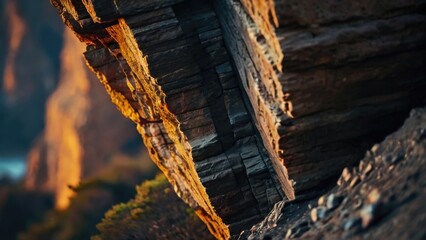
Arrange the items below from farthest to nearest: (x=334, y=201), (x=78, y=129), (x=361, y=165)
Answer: (x=78, y=129) < (x=361, y=165) < (x=334, y=201)

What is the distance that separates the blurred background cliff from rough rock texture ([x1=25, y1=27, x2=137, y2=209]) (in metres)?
0.07

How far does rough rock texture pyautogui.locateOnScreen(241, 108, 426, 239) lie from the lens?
8.40 m

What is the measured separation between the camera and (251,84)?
1193cm

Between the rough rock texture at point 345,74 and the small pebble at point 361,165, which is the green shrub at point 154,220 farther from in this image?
the small pebble at point 361,165

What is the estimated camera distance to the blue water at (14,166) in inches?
2605

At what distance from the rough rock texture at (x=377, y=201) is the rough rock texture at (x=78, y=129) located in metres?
35.9

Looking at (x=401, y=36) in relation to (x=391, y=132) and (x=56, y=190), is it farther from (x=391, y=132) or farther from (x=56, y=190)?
(x=56, y=190)

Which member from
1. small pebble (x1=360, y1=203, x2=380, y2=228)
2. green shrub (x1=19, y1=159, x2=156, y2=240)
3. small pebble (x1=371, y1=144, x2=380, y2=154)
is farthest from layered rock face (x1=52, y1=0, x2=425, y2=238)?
green shrub (x1=19, y1=159, x2=156, y2=240)

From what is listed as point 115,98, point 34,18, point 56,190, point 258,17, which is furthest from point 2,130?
point 258,17

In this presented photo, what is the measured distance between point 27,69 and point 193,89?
186 ft

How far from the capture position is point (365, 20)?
1020 cm

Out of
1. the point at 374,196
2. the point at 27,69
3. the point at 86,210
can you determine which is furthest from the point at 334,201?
the point at 27,69

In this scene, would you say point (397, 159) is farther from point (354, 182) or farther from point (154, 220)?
point (154, 220)

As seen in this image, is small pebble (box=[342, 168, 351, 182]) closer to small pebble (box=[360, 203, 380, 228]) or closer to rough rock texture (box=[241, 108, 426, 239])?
rough rock texture (box=[241, 108, 426, 239])
